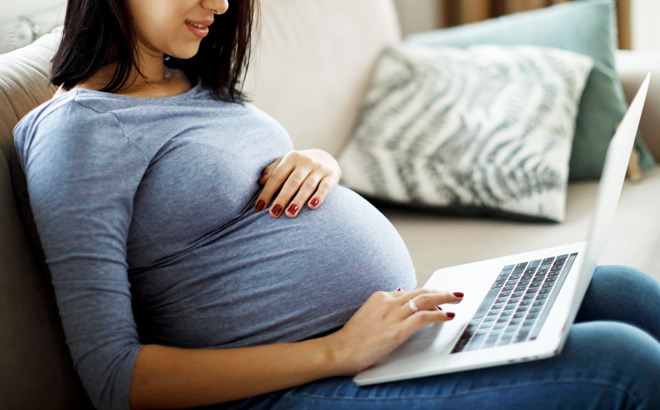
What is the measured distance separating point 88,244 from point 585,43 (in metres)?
1.53

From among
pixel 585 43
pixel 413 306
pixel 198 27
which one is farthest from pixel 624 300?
pixel 585 43

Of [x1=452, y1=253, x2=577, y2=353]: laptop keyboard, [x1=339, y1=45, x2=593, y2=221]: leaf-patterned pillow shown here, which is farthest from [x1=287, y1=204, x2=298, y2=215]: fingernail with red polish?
[x1=339, y1=45, x2=593, y2=221]: leaf-patterned pillow

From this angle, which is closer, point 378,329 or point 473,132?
point 378,329

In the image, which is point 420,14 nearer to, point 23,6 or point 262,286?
point 23,6

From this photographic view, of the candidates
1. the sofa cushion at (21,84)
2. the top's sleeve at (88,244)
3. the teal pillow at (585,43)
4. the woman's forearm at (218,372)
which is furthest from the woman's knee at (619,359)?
the teal pillow at (585,43)

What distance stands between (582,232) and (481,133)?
35 centimetres

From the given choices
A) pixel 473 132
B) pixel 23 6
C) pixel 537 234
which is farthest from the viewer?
pixel 473 132

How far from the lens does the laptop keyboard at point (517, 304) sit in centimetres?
81

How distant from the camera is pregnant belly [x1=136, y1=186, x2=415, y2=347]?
0.91 meters

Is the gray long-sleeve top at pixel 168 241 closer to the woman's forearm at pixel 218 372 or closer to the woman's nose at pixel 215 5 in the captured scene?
the woman's forearm at pixel 218 372

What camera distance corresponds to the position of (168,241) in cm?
91

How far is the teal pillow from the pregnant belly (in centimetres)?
103

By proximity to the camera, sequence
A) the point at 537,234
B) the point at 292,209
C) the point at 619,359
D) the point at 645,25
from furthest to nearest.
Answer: the point at 645,25, the point at 537,234, the point at 292,209, the point at 619,359

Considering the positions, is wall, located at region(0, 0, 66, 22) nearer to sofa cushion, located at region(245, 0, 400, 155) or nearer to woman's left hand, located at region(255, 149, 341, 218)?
sofa cushion, located at region(245, 0, 400, 155)
